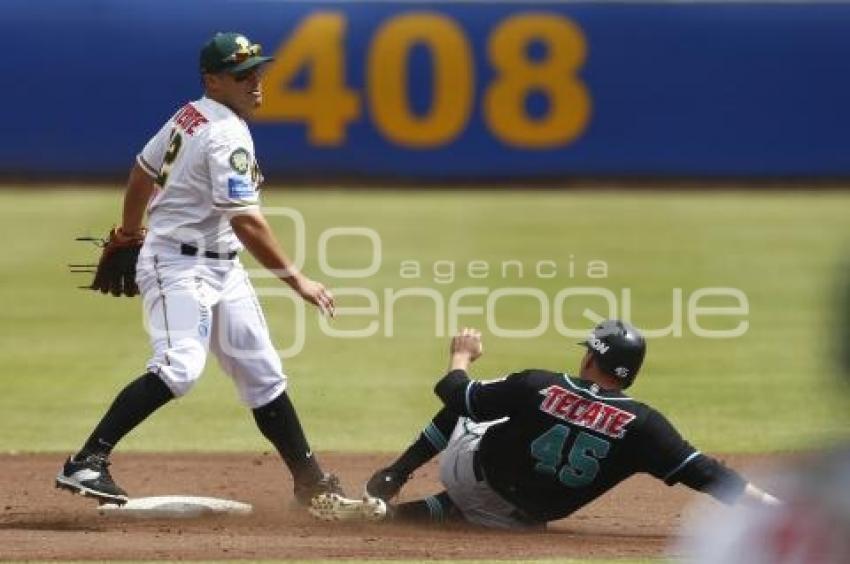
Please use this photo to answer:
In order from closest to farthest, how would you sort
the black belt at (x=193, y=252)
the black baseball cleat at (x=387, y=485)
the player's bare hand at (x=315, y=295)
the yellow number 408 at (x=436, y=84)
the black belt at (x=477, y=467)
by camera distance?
the black belt at (x=477, y=467) → the player's bare hand at (x=315, y=295) → the black belt at (x=193, y=252) → the black baseball cleat at (x=387, y=485) → the yellow number 408 at (x=436, y=84)

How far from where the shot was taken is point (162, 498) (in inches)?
288

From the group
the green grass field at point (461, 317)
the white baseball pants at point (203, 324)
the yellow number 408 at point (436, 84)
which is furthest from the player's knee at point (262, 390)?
the yellow number 408 at point (436, 84)

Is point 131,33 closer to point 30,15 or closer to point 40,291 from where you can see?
point 30,15

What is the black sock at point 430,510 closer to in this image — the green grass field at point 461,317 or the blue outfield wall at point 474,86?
the green grass field at point 461,317

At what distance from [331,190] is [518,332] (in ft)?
32.4

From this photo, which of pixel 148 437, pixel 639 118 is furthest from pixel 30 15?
pixel 148 437

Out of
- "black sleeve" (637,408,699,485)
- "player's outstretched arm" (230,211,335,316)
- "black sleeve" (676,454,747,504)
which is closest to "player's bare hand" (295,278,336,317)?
"player's outstretched arm" (230,211,335,316)

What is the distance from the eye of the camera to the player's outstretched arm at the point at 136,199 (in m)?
7.17

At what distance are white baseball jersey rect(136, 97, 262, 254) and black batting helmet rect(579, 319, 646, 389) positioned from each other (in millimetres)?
1462

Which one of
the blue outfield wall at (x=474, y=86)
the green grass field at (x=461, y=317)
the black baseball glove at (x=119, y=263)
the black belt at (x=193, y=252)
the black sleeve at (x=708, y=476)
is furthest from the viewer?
the blue outfield wall at (x=474, y=86)

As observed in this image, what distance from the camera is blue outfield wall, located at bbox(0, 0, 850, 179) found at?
75.7ft

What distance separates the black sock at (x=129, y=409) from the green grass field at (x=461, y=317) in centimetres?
223

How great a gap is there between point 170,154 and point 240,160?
1.08 ft

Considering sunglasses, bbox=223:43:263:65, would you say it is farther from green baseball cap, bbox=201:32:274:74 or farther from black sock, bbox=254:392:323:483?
black sock, bbox=254:392:323:483
